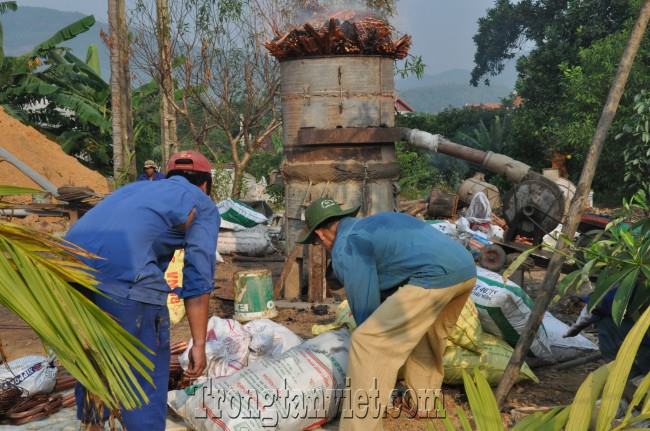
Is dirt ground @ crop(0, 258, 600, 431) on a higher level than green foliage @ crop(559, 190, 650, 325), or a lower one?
lower

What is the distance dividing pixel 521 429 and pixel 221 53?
1362 centimetres

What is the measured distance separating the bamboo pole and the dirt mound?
1335 centimetres

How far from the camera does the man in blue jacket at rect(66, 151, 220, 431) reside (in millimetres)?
3035

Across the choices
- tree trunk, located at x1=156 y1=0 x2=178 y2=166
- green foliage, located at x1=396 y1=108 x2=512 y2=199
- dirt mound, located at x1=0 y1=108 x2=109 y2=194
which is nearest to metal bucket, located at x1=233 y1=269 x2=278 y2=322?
tree trunk, located at x1=156 y1=0 x2=178 y2=166

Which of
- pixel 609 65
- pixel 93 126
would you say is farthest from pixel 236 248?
pixel 93 126

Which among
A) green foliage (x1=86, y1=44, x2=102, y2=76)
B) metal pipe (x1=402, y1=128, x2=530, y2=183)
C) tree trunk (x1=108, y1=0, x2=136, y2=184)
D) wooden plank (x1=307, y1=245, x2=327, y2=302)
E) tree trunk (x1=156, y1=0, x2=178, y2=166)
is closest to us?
wooden plank (x1=307, y1=245, x2=327, y2=302)

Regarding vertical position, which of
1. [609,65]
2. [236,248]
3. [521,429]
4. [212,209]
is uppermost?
[609,65]

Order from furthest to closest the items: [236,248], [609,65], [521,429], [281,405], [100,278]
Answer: [609,65], [236,248], [281,405], [100,278], [521,429]

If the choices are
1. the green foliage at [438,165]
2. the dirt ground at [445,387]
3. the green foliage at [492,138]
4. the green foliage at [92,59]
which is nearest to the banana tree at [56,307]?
the dirt ground at [445,387]

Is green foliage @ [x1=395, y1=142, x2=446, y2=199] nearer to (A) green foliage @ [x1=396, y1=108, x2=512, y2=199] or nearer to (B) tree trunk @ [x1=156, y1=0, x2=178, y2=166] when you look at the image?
(A) green foliage @ [x1=396, y1=108, x2=512, y2=199]

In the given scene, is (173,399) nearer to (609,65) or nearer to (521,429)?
(521,429)

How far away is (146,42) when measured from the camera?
47.5 ft

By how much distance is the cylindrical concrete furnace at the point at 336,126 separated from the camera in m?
7.53

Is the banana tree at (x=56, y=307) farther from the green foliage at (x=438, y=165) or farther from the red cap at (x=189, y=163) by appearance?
the green foliage at (x=438, y=165)
